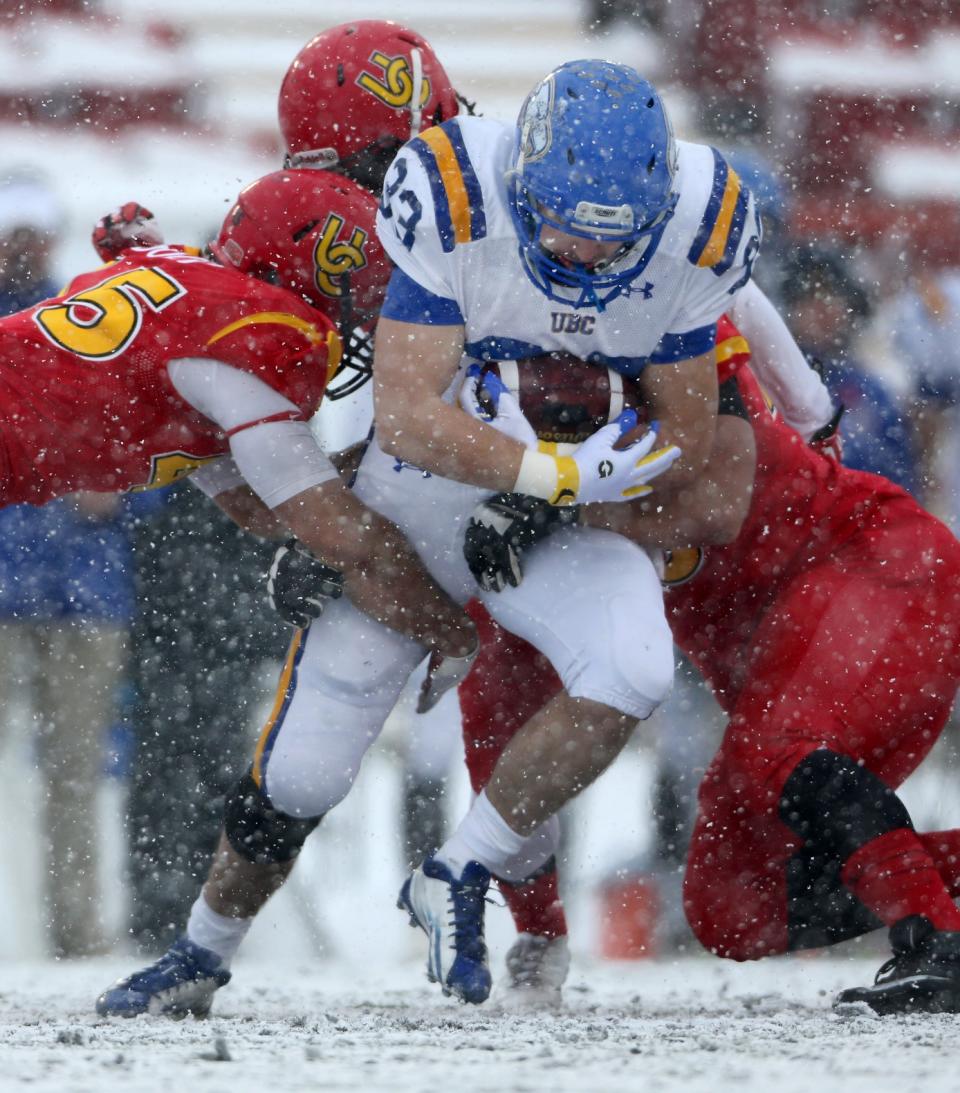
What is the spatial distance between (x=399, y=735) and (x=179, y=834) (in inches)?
29.5

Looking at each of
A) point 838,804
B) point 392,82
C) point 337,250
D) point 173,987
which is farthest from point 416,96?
point 173,987

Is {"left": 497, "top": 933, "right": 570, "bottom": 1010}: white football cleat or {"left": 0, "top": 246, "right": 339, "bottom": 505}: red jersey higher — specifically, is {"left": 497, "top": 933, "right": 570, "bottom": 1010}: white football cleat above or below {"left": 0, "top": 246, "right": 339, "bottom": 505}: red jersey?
below

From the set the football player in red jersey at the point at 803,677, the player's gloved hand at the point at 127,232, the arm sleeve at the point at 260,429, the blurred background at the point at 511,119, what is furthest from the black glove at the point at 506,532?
the blurred background at the point at 511,119

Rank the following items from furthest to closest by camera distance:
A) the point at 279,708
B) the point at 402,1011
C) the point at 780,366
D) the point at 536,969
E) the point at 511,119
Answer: the point at 511,119 < the point at 536,969 < the point at 780,366 < the point at 402,1011 < the point at 279,708

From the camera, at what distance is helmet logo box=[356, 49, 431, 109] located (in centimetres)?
302

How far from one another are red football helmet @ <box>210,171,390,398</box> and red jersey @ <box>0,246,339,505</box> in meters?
→ 0.05

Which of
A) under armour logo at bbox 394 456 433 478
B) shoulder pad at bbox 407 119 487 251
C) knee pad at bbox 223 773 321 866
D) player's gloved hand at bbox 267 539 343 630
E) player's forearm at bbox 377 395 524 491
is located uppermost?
shoulder pad at bbox 407 119 487 251

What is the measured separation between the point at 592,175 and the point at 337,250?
1.64ft

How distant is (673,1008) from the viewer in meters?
3.11

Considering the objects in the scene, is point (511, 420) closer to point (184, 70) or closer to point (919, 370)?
point (919, 370)

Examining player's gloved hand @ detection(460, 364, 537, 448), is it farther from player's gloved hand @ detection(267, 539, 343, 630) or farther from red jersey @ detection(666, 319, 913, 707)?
red jersey @ detection(666, 319, 913, 707)

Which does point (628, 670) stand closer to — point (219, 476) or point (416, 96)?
point (219, 476)

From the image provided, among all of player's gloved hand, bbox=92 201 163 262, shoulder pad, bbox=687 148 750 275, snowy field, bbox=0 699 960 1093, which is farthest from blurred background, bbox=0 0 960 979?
shoulder pad, bbox=687 148 750 275

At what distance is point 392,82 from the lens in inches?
119
